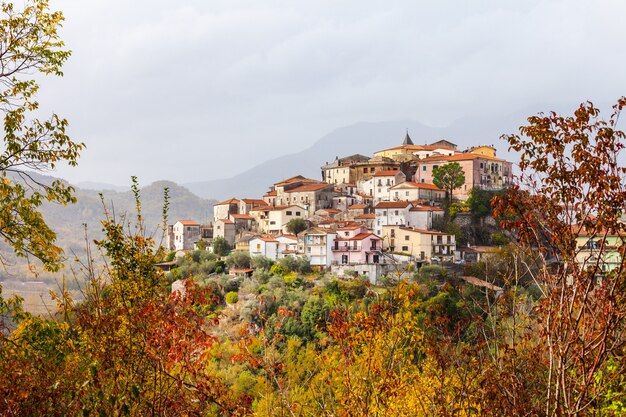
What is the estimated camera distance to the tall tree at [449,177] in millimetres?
72375

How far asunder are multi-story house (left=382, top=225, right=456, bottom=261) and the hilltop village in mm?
95

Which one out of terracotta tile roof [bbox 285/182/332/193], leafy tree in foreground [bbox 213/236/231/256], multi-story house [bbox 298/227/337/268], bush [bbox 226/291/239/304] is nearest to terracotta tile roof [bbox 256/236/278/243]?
multi-story house [bbox 298/227/337/268]

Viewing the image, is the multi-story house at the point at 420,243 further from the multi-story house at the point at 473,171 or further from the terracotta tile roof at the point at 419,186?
the multi-story house at the point at 473,171

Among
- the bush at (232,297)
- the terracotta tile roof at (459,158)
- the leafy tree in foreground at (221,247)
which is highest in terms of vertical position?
the terracotta tile roof at (459,158)

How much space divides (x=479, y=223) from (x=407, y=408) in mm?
58012

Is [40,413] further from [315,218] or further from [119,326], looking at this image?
[315,218]

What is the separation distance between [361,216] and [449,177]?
35.9 ft

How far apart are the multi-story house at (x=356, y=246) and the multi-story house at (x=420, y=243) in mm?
2188

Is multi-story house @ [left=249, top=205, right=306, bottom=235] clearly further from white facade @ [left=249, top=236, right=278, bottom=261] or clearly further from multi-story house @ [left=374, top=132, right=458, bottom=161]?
multi-story house @ [left=374, top=132, right=458, bottom=161]

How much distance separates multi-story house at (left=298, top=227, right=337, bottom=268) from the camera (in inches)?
2466

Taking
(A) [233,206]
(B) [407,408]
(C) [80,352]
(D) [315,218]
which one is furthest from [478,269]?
(C) [80,352]

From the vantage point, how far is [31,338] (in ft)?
30.1

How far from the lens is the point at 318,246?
2484 inches

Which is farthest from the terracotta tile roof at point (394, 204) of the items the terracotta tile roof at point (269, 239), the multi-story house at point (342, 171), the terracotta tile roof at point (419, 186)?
the multi-story house at point (342, 171)
